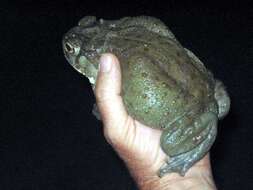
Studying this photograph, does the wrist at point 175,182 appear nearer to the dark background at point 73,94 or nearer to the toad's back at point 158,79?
the toad's back at point 158,79

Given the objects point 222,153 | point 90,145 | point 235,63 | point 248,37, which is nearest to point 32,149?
point 90,145

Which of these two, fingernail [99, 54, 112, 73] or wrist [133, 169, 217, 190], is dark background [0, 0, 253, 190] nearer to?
wrist [133, 169, 217, 190]

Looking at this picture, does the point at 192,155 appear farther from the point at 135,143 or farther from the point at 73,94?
the point at 73,94

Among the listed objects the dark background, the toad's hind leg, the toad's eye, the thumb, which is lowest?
the dark background

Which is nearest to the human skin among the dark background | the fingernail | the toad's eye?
the fingernail

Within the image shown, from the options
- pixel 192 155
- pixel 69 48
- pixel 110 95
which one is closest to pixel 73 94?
pixel 69 48

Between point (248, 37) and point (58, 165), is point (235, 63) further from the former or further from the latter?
point (58, 165)
